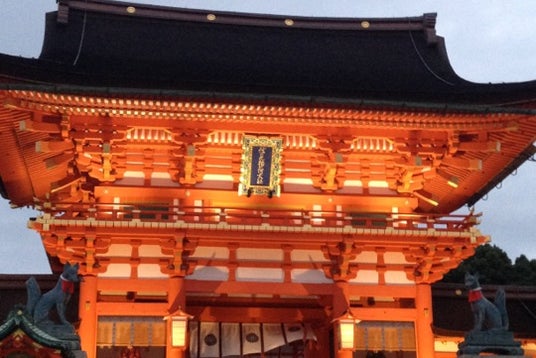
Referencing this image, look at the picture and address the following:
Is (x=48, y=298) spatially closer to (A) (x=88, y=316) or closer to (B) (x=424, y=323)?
(A) (x=88, y=316)

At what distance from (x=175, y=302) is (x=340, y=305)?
3398 millimetres

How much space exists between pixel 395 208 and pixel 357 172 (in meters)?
1.17

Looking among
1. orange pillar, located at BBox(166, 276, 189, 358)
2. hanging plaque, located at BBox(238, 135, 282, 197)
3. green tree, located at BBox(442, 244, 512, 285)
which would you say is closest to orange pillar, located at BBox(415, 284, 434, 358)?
hanging plaque, located at BBox(238, 135, 282, 197)

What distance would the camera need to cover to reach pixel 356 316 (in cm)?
1512

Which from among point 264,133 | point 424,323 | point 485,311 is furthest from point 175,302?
point 485,311

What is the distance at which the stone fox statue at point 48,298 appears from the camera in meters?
12.1

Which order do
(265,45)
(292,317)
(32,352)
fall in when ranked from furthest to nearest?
(265,45), (292,317), (32,352)

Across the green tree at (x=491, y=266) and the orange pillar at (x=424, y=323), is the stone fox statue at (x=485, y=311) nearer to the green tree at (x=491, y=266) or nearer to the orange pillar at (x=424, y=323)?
the orange pillar at (x=424, y=323)

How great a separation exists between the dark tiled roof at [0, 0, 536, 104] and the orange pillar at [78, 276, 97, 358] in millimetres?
3978

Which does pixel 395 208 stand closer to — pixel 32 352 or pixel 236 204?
pixel 236 204

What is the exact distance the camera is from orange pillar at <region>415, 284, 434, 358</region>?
15.1 meters

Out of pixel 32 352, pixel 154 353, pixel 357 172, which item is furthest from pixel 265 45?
pixel 32 352

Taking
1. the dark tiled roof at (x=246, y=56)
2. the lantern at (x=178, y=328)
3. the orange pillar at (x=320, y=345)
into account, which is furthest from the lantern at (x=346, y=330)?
the dark tiled roof at (x=246, y=56)

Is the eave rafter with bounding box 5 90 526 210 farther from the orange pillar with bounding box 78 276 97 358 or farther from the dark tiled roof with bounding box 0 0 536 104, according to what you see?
the orange pillar with bounding box 78 276 97 358
